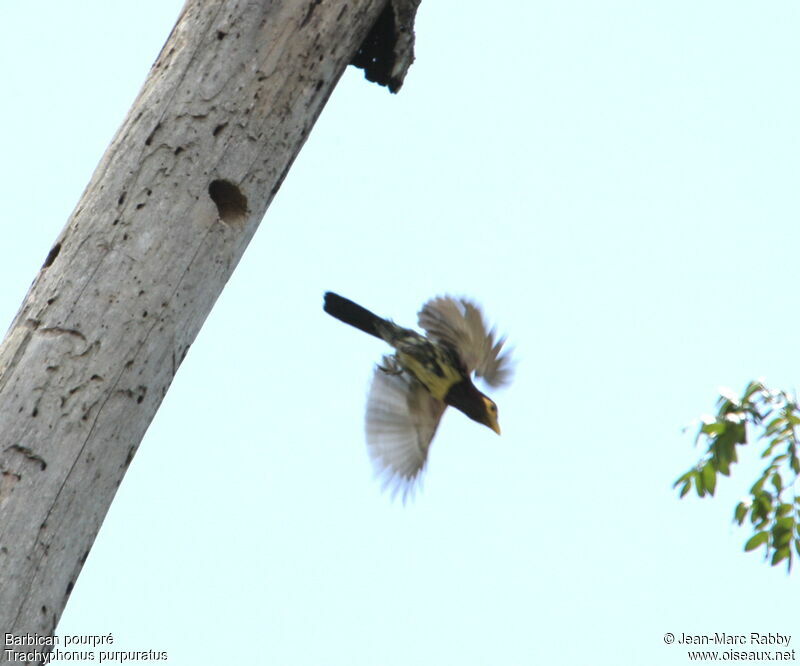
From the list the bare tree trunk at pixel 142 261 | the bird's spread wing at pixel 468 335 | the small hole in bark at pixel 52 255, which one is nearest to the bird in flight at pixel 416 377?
the bird's spread wing at pixel 468 335

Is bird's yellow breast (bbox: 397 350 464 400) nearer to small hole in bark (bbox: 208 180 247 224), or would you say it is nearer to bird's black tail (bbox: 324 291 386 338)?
bird's black tail (bbox: 324 291 386 338)

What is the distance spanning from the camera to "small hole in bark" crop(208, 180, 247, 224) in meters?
3.03

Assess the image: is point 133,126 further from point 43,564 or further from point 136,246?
point 43,564

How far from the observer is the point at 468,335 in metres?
5.15

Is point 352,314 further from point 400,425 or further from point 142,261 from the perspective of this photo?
point 142,261

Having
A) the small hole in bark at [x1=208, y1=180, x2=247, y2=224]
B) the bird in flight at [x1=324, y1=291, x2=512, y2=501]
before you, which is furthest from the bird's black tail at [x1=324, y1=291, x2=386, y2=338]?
A: the small hole in bark at [x1=208, y1=180, x2=247, y2=224]

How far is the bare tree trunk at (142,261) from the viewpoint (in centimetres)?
256

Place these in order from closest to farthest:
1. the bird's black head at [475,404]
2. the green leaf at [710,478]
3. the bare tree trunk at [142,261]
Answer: the bare tree trunk at [142,261]
the green leaf at [710,478]
the bird's black head at [475,404]

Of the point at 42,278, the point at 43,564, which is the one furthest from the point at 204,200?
the point at 43,564

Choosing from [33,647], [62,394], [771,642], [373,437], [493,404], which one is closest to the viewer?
[33,647]

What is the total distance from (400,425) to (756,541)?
2060 millimetres

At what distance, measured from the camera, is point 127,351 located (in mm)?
2752

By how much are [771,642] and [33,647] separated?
2909mm

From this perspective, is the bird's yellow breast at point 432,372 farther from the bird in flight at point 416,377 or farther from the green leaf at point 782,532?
the green leaf at point 782,532
